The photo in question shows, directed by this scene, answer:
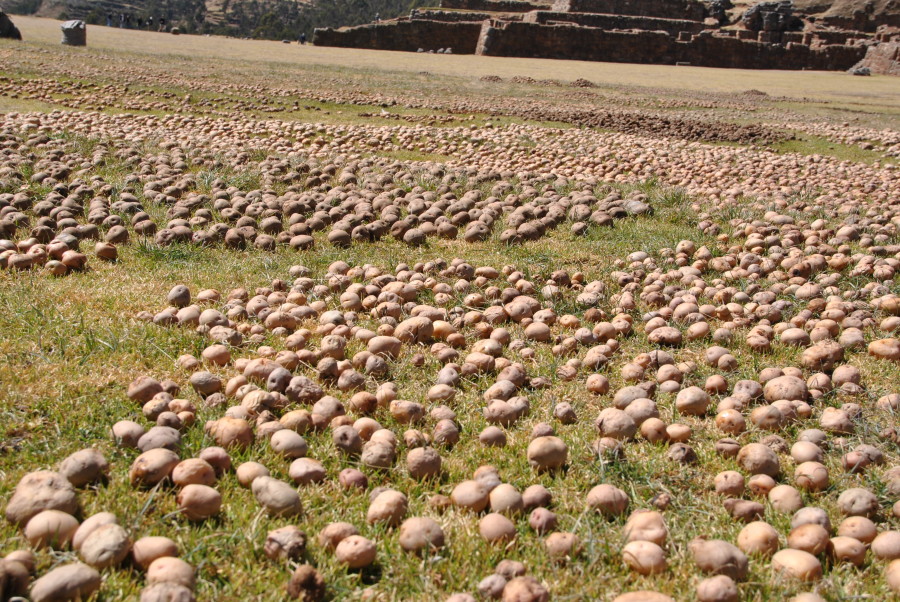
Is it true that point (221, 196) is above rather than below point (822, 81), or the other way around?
below

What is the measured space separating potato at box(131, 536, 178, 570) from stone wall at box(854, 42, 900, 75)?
4054cm

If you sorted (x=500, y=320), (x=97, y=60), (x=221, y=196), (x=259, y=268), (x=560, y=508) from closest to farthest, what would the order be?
(x=560, y=508)
(x=500, y=320)
(x=259, y=268)
(x=221, y=196)
(x=97, y=60)

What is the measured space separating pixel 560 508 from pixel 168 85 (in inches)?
567

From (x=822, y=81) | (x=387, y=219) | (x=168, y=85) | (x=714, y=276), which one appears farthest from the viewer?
(x=822, y=81)

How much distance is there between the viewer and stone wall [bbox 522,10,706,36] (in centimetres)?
4266

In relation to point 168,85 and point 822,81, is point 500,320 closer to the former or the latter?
point 168,85

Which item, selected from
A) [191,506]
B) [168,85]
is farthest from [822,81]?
[191,506]

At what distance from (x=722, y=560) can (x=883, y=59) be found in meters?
40.9

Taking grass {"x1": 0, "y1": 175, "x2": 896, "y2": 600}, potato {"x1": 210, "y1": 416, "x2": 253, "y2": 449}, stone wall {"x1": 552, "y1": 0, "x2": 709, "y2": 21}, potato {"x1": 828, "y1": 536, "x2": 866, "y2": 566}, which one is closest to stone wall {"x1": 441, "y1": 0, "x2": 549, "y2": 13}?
stone wall {"x1": 552, "y1": 0, "x2": 709, "y2": 21}

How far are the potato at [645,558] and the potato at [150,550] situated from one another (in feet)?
4.48

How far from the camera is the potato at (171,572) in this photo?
→ 6.30 feet

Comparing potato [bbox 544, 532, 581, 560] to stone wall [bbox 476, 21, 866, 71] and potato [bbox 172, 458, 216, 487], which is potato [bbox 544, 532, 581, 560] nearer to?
potato [bbox 172, 458, 216, 487]

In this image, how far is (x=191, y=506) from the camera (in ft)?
7.45

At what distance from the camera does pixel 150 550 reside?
2.03 metres
